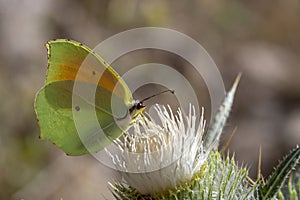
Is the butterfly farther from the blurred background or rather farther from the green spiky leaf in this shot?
the blurred background

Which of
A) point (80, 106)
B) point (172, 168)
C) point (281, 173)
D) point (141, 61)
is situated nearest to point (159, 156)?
point (172, 168)

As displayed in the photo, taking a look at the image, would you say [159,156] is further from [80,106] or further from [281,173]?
[281,173]

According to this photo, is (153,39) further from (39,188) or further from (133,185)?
(133,185)

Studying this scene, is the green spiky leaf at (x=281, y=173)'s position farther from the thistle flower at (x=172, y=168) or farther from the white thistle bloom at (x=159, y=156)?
the white thistle bloom at (x=159, y=156)

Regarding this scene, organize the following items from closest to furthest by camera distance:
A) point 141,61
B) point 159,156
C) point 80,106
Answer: point 159,156 < point 80,106 < point 141,61

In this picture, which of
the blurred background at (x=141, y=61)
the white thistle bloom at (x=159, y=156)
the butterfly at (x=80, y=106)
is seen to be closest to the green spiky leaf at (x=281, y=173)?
the white thistle bloom at (x=159, y=156)

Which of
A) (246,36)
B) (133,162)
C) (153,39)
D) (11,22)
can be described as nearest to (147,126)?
(133,162)

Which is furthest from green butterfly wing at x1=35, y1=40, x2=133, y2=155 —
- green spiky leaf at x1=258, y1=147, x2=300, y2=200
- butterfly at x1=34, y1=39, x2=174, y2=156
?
green spiky leaf at x1=258, y1=147, x2=300, y2=200
